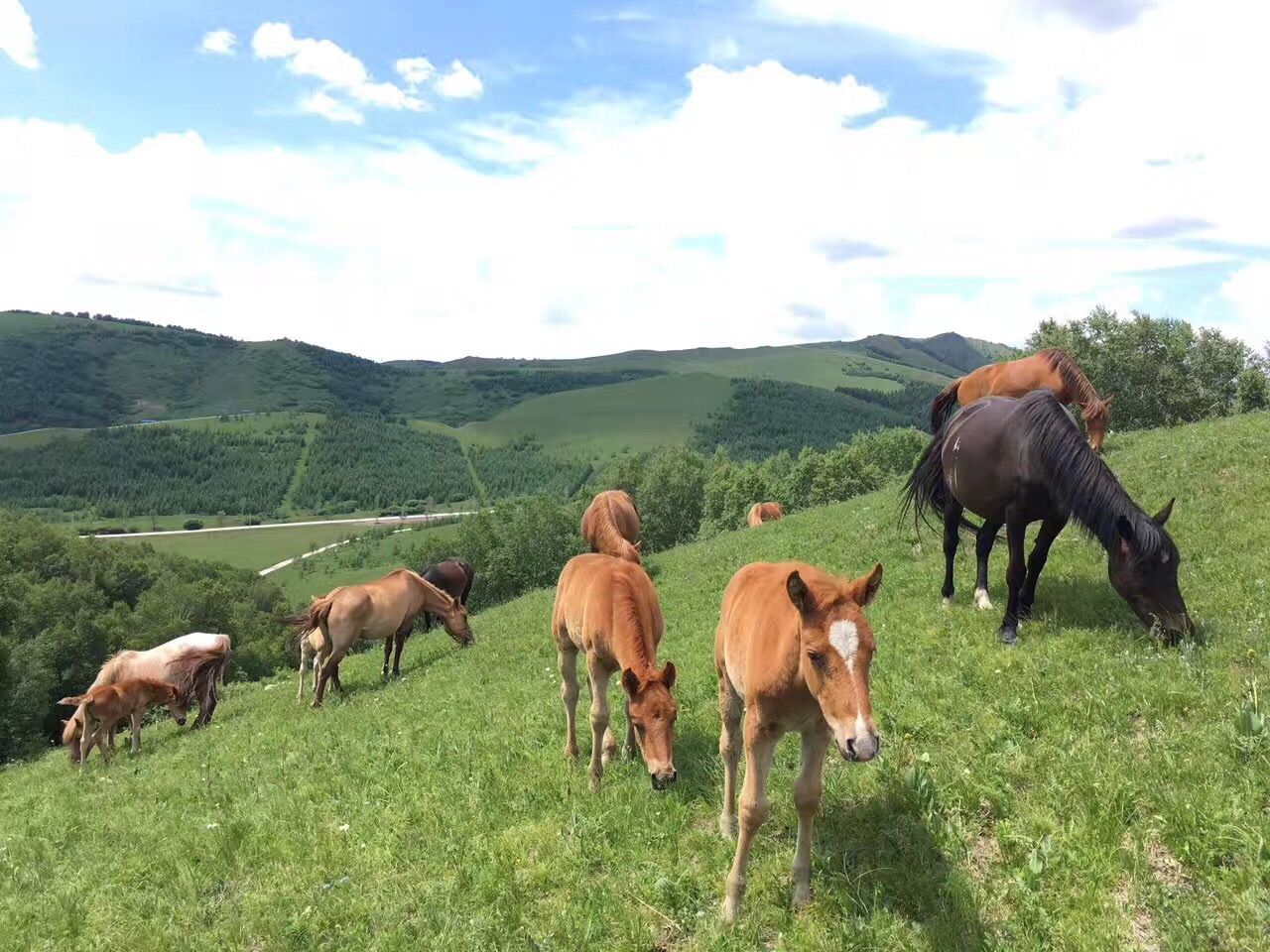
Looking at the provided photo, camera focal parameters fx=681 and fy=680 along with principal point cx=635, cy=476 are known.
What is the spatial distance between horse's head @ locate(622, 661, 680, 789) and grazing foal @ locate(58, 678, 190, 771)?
17057mm

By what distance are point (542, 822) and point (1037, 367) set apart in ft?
49.8

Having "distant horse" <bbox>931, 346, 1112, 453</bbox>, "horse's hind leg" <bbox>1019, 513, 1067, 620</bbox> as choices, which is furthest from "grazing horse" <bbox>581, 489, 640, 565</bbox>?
"distant horse" <bbox>931, 346, 1112, 453</bbox>

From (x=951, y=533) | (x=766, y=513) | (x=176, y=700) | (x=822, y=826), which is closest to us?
(x=822, y=826)

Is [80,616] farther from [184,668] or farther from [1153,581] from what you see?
[1153,581]

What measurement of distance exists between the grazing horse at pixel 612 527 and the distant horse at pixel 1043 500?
17.6ft

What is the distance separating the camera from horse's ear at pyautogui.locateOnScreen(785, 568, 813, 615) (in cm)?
457

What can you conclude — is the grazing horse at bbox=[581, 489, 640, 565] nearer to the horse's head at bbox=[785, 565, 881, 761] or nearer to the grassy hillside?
the grassy hillside

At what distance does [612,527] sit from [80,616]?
57212mm

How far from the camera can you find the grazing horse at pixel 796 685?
14.5ft

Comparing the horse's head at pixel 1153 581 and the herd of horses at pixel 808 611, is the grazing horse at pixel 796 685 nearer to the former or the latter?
the herd of horses at pixel 808 611

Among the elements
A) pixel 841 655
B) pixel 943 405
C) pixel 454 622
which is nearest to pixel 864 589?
pixel 841 655

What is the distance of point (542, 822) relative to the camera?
23.5 ft

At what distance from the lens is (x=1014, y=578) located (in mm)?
9453

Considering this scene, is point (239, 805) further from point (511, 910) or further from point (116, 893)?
point (511, 910)
